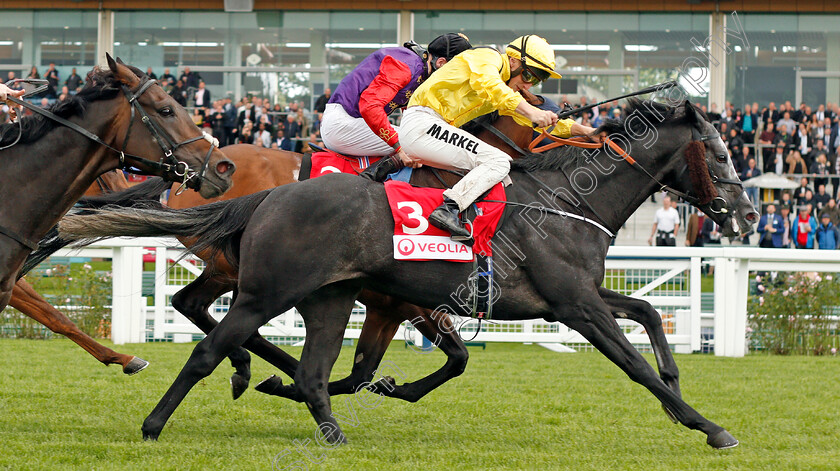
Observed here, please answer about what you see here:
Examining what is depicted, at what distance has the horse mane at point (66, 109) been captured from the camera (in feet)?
14.9

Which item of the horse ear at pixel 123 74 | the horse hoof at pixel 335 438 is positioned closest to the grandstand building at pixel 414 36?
the horse ear at pixel 123 74

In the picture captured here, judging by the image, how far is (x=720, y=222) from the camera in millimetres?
4926

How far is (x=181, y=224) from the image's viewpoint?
15.8 feet

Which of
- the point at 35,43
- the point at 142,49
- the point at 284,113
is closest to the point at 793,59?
the point at 284,113

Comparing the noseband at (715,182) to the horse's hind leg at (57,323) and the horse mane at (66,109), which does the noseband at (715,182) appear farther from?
the horse's hind leg at (57,323)

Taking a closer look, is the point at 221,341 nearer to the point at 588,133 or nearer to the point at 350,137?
the point at 350,137

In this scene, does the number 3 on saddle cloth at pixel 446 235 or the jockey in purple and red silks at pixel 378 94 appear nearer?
the number 3 on saddle cloth at pixel 446 235

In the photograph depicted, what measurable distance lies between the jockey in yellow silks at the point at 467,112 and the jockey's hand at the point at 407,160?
15 mm

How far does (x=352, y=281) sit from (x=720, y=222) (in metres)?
1.91

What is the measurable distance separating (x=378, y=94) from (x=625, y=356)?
1965 mm

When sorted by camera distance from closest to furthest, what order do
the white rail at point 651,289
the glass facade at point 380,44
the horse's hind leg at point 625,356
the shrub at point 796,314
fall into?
the horse's hind leg at point 625,356, the white rail at point 651,289, the shrub at point 796,314, the glass facade at point 380,44

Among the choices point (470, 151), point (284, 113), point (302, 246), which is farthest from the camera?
point (284, 113)

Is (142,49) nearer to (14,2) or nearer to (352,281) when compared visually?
(14,2)

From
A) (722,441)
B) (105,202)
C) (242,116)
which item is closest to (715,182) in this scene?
(722,441)
